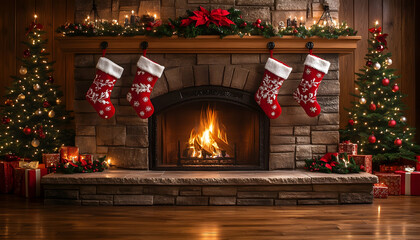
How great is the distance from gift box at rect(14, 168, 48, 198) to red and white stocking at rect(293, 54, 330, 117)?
258 centimetres

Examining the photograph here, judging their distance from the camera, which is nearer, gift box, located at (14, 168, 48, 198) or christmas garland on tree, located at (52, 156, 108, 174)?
christmas garland on tree, located at (52, 156, 108, 174)

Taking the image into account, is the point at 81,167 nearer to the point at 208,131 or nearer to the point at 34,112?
the point at 34,112

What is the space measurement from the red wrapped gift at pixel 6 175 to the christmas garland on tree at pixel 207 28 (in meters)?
1.48

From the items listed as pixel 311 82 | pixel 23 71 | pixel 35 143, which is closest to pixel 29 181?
pixel 35 143

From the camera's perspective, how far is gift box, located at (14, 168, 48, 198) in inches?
141

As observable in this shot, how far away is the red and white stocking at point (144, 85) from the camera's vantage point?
3.43 metres

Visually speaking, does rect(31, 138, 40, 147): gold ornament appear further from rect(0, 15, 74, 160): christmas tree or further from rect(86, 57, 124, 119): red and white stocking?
rect(86, 57, 124, 119): red and white stocking

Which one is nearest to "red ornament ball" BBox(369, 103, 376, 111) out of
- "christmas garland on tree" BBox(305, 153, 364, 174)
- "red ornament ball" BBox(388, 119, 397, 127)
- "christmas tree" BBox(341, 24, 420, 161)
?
"christmas tree" BBox(341, 24, 420, 161)

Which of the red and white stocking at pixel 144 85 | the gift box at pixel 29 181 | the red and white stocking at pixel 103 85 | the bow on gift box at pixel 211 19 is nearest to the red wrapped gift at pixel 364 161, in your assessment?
the bow on gift box at pixel 211 19

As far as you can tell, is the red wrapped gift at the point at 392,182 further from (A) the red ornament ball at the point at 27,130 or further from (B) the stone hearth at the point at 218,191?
(A) the red ornament ball at the point at 27,130

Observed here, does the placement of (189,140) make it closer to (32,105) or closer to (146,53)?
(146,53)

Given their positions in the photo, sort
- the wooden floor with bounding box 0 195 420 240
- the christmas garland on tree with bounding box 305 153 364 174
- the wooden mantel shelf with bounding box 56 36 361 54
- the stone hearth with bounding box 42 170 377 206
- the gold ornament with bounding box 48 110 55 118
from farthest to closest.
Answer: the gold ornament with bounding box 48 110 55 118 < the wooden mantel shelf with bounding box 56 36 361 54 < the christmas garland on tree with bounding box 305 153 364 174 < the stone hearth with bounding box 42 170 377 206 < the wooden floor with bounding box 0 195 420 240

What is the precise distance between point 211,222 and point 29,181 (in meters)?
1.91

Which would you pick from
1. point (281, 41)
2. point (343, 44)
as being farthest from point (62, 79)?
point (343, 44)
